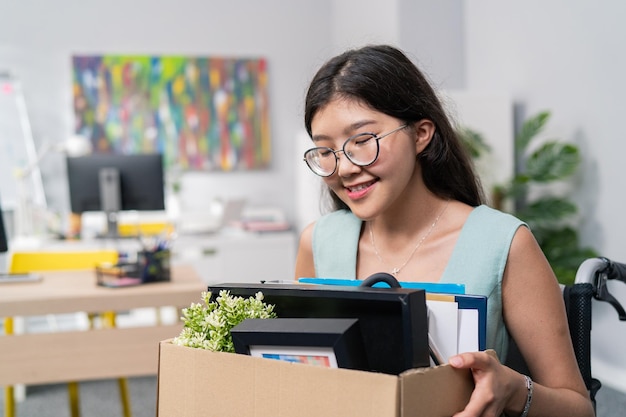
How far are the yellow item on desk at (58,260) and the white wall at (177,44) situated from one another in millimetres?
2746

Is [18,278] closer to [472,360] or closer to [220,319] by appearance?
[220,319]

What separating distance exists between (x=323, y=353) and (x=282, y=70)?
567 centimetres

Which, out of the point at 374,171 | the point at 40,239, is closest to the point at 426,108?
the point at 374,171

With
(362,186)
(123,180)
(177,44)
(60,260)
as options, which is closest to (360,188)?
(362,186)

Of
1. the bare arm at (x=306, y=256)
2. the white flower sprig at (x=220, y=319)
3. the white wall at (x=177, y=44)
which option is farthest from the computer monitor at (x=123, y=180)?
the white flower sprig at (x=220, y=319)

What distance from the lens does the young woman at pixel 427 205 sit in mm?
1222

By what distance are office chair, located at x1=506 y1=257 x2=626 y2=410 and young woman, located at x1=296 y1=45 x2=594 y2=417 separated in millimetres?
78

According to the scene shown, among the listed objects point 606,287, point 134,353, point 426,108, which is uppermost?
point 426,108

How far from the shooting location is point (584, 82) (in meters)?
3.99

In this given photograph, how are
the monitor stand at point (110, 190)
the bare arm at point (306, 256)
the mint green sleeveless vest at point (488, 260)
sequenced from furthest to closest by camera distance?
1. the monitor stand at point (110, 190)
2. the bare arm at point (306, 256)
3. the mint green sleeveless vest at point (488, 260)

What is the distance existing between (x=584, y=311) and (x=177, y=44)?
17.4ft

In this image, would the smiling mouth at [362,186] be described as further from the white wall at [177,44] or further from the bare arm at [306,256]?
the white wall at [177,44]

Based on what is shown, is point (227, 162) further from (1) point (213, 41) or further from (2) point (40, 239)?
(2) point (40, 239)

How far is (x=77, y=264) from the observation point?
10.6 ft
